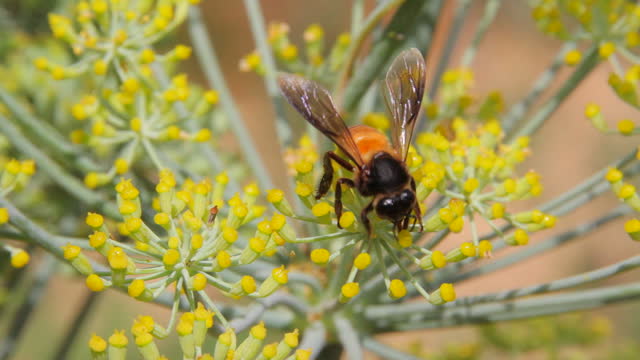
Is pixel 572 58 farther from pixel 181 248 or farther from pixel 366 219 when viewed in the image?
pixel 181 248

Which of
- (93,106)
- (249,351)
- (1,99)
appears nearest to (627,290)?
(249,351)

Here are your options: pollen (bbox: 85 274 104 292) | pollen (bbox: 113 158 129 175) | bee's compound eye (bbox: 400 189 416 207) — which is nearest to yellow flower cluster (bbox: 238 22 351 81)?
pollen (bbox: 113 158 129 175)

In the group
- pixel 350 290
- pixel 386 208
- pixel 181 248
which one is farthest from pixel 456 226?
pixel 181 248

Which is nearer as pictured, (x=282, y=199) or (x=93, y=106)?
(x=282, y=199)

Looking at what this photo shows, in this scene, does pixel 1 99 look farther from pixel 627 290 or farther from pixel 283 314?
pixel 627 290

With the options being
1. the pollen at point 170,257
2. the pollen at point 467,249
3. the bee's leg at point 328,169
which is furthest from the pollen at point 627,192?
the pollen at point 170,257

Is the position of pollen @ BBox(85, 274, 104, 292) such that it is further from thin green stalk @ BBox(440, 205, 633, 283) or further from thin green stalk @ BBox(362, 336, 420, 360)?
thin green stalk @ BBox(440, 205, 633, 283)
